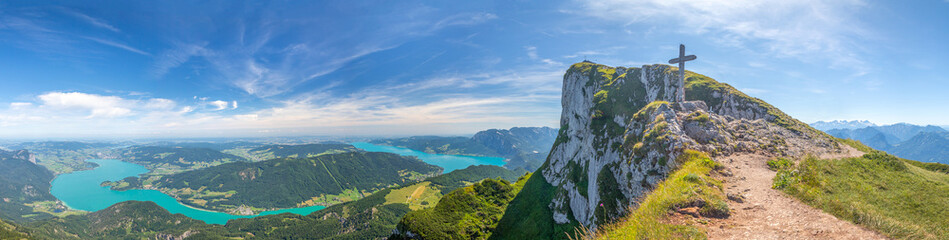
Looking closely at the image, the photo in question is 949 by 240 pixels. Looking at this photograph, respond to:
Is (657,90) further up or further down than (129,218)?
further up

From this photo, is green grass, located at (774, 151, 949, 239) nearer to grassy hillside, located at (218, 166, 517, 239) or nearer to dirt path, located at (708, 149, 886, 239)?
dirt path, located at (708, 149, 886, 239)

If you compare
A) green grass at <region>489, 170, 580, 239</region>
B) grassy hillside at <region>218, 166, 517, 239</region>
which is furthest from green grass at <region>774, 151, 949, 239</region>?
grassy hillside at <region>218, 166, 517, 239</region>

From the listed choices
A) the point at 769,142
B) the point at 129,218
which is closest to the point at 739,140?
the point at 769,142

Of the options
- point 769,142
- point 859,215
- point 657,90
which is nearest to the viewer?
point 859,215

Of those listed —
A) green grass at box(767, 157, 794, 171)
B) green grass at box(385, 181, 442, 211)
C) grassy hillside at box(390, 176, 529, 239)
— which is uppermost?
green grass at box(767, 157, 794, 171)

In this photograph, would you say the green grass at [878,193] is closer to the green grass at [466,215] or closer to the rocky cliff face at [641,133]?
the rocky cliff face at [641,133]

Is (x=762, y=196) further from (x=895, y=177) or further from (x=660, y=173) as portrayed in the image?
→ (x=660, y=173)

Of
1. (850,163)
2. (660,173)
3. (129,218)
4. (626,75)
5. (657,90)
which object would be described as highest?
(626,75)
